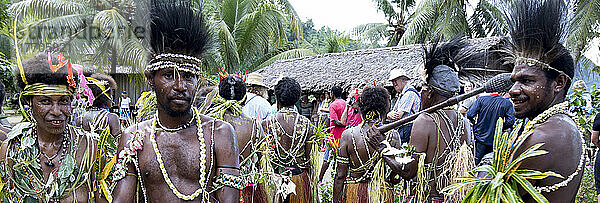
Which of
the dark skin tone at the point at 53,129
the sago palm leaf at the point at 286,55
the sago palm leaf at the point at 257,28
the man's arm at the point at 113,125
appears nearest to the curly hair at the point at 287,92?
the man's arm at the point at 113,125

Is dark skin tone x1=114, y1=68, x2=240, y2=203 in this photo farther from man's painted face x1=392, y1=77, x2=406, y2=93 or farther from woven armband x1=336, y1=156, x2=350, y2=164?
man's painted face x1=392, y1=77, x2=406, y2=93

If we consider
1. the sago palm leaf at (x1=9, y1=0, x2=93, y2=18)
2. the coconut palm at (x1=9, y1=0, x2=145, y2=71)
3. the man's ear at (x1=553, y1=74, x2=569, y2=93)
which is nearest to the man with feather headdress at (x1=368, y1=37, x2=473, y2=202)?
the man's ear at (x1=553, y1=74, x2=569, y2=93)

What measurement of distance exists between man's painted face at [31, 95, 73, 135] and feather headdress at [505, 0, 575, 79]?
269 cm

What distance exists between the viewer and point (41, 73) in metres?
2.86

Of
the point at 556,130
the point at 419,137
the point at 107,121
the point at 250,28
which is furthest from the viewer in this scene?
the point at 250,28

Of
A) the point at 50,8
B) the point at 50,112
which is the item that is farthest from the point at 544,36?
the point at 50,8

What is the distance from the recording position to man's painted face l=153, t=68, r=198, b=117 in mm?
2592

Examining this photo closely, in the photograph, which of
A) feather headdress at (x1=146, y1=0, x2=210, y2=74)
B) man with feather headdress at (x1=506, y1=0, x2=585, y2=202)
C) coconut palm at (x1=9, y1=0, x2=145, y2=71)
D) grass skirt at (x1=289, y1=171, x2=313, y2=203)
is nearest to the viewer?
man with feather headdress at (x1=506, y1=0, x2=585, y2=202)

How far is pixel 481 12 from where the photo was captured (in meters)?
21.3

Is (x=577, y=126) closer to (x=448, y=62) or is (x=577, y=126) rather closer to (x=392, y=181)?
(x=448, y=62)

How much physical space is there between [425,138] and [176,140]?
2.00 metres

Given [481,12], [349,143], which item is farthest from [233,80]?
[481,12]

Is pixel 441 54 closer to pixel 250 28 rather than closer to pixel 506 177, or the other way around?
pixel 506 177

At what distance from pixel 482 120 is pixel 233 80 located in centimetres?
353
